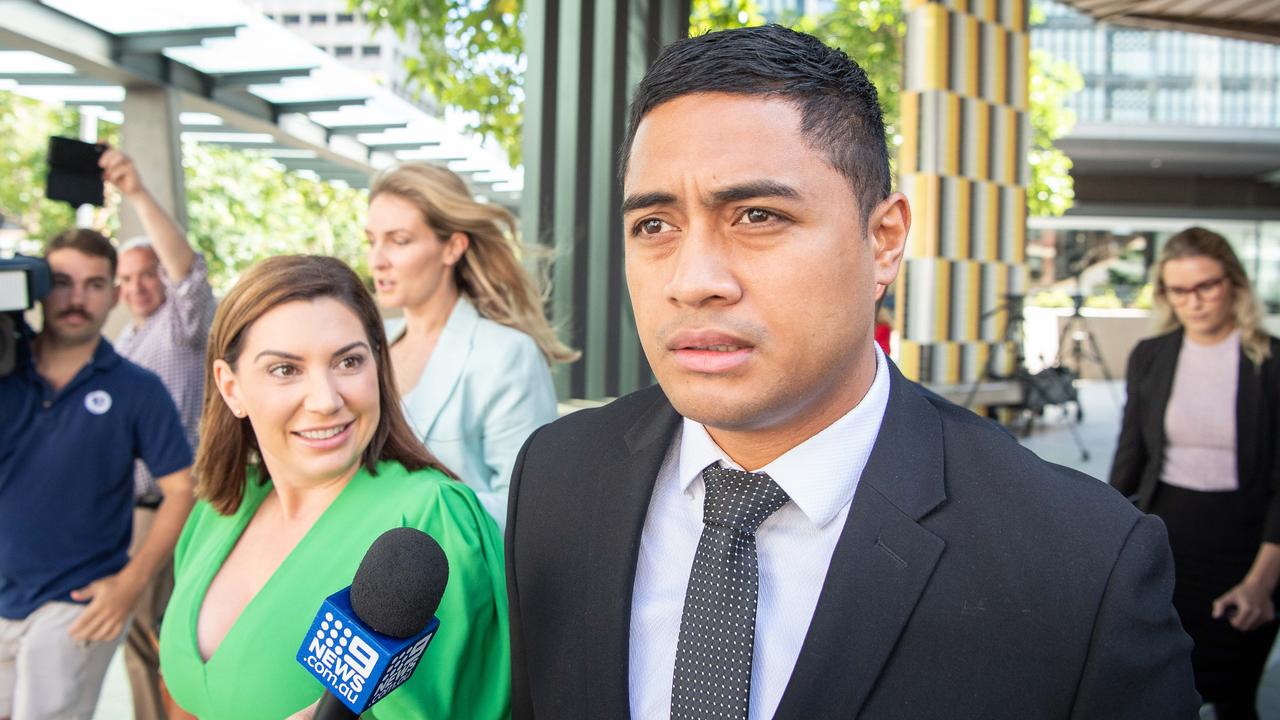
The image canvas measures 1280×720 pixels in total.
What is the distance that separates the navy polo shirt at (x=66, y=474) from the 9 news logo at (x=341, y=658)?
1979 millimetres

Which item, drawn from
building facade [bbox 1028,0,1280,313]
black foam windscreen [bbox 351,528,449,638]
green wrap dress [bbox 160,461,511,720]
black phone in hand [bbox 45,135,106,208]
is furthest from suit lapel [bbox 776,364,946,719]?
building facade [bbox 1028,0,1280,313]

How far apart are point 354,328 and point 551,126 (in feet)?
9.74

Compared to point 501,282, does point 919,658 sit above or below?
below

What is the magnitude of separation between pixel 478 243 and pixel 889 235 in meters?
1.91

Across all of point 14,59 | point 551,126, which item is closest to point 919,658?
point 551,126

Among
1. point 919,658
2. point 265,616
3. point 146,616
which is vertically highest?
point 919,658

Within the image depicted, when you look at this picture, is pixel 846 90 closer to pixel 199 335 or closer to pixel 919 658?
pixel 919 658

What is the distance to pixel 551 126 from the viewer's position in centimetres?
456

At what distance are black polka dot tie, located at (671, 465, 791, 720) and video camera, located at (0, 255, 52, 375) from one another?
2.04m

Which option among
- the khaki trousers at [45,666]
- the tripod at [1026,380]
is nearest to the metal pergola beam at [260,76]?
the khaki trousers at [45,666]

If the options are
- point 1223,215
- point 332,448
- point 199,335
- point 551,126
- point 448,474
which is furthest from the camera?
point 1223,215

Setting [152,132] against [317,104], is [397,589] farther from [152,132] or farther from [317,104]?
[317,104]

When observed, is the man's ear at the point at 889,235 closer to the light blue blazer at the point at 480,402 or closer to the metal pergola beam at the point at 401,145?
the light blue blazer at the point at 480,402

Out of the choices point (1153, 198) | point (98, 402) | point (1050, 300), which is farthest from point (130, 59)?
point (1153, 198)
